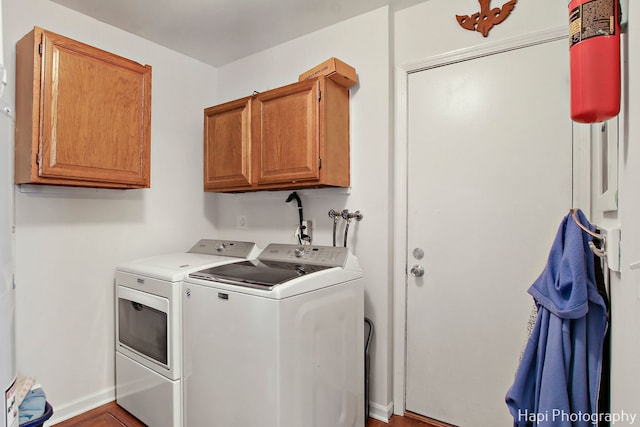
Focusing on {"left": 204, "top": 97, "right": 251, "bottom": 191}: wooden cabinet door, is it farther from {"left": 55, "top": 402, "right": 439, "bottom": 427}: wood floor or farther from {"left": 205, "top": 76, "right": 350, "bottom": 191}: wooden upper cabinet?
{"left": 55, "top": 402, "right": 439, "bottom": 427}: wood floor

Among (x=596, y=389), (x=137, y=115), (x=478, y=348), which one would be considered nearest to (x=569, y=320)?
(x=596, y=389)

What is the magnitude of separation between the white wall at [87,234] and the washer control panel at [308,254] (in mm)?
927

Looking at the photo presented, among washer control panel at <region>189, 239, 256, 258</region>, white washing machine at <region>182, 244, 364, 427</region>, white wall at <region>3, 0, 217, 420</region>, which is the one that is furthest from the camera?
washer control panel at <region>189, 239, 256, 258</region>

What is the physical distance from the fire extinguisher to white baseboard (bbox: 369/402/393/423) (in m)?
1.88

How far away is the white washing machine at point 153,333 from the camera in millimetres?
1875

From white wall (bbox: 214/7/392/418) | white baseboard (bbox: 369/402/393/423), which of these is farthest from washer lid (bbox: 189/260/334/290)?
white baseboard (bbox: 369/402/393/423)

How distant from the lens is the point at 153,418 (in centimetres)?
199

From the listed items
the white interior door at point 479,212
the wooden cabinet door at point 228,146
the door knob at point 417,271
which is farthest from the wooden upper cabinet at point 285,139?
the door knob at point 417,271

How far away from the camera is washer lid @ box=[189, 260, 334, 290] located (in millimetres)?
1628

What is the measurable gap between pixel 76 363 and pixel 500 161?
9.09 ft

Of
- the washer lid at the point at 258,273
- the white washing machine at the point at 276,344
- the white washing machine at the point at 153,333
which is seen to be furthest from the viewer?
the white washing machine at the point at 153,333

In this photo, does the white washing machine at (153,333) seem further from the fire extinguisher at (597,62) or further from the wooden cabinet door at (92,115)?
the fire extinguisher at (597,62)

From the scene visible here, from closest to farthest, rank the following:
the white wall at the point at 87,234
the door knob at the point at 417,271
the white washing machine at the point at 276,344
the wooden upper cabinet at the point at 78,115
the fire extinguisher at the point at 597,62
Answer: the fire extinguisher at the point at 597,62
the white washing machine at the point at 276,344
the wooden upper cabinet at the point at 78,115
the white wall at the point at 87,234
the door knob at the point at 417,271

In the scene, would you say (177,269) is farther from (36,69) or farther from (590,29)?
(590,29)
